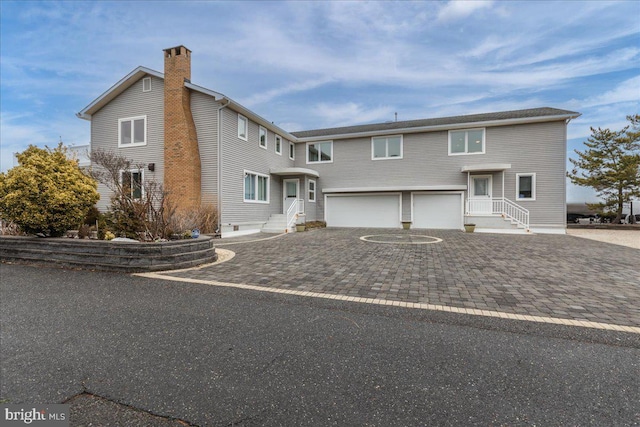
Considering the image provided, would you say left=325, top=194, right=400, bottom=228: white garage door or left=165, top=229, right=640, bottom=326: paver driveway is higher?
left=325, top=194, right=400, bottom=228: white garage door


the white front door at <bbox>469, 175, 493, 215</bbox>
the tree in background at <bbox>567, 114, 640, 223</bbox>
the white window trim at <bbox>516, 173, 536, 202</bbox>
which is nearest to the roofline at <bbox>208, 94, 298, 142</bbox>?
the white front door at <bbox>469, 175, 493, 215</bbox>

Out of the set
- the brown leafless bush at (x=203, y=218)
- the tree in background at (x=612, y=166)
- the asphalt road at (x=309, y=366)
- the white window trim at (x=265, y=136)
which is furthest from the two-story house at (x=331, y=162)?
the asphalt road at (x=309, y=366)

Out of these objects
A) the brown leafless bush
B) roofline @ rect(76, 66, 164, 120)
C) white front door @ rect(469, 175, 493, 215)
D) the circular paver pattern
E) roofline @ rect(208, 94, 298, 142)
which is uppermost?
roofline @ rect(76, 66, 164, 120)

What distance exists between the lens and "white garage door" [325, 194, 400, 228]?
18.3 m

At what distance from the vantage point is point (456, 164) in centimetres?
1722

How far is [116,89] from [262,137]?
7609 millimetres

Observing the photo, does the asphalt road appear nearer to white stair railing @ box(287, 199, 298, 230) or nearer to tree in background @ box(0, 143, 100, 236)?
tree in background @ box(0, 143, 100, 236)

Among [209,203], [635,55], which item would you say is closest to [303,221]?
[209,203]

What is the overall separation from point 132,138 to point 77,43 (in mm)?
4388

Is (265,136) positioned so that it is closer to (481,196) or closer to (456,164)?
(456,164)

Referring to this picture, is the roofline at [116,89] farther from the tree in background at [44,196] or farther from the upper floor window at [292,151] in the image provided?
the tree in background at [44,196]

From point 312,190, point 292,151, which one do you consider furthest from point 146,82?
point 312,190

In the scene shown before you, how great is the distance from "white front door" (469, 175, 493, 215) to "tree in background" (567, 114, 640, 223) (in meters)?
12.1

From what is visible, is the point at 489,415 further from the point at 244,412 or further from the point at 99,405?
the point at 99,405
